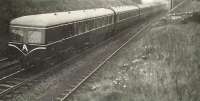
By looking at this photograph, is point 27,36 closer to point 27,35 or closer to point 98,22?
point 27,35

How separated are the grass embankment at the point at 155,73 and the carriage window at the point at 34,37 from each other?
330cm

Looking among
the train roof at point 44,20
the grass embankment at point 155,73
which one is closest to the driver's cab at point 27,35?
the train roof at point 44,20

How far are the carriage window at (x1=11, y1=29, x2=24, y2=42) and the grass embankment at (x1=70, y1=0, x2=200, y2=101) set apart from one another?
419cm

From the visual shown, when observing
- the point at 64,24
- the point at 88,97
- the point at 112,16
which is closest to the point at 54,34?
the point at 64,24

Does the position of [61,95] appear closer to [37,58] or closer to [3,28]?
[37,58]

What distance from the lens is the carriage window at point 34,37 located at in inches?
613

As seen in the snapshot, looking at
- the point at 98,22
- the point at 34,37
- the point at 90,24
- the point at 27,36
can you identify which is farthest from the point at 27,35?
the point at 98,22

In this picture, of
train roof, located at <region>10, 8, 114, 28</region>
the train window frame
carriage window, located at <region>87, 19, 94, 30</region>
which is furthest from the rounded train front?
carriage window, located at <region>87, 19, 94, 30</region>

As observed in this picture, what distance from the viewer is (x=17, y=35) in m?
16.2

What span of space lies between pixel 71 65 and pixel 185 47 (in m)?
6.08

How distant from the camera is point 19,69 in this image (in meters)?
16.7

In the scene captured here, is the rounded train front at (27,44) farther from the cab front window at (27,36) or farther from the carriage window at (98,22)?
the carriage window at (98,22)

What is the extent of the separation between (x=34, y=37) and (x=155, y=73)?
235 inches

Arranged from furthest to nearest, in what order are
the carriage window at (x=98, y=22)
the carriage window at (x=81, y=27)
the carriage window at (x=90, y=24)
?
the carriage window at (x=98, y=22) < the carriage window at (x=90, y=24) < the carriage window at (x=81, y=27)
